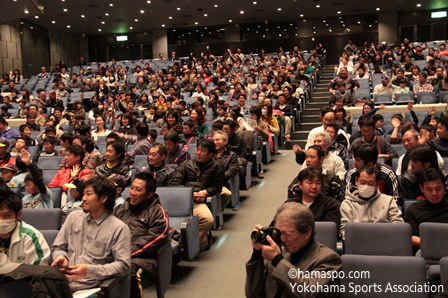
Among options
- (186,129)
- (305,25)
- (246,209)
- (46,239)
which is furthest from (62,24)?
(46,239)

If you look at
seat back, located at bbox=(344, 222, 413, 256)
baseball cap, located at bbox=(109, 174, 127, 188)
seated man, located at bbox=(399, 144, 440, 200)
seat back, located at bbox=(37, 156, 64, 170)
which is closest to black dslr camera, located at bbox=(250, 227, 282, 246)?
seat back, located at bbox=(344, 222, 413, 256)

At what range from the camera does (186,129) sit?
640 cm

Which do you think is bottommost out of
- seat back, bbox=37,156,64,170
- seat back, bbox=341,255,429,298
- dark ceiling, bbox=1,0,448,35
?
seat back, bbox=341,255,429,298

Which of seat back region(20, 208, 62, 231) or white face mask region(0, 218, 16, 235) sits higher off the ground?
white face mask region(0, 218, 16, 235)

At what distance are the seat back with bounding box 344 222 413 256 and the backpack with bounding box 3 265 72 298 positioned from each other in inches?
64.3

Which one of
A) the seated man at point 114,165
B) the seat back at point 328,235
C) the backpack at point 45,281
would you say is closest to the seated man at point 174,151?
the seated man at point 114,165

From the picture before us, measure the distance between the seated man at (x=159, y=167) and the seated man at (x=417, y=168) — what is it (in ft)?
6.93

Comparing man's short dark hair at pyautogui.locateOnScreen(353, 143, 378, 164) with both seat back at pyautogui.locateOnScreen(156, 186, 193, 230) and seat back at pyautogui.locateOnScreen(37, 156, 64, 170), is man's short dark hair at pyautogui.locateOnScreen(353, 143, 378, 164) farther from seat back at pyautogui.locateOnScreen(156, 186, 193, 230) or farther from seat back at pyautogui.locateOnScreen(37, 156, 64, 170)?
seat back at pyautogui.locateOnScreen(37, 156, 64, 170)

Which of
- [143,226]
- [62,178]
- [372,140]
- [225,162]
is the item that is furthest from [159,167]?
[372,140]

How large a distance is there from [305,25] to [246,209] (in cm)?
1683

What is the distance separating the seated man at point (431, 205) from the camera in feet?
10.1

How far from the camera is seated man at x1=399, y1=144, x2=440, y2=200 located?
3.72 meters

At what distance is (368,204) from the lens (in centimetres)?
327

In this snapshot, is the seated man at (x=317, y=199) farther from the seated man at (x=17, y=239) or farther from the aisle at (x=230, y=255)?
the seated man at (x=17, y=239)
